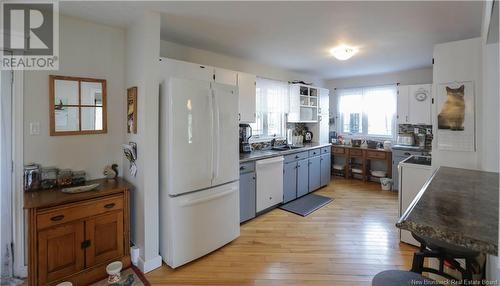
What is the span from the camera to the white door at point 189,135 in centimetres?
232

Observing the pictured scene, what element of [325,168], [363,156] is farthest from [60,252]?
[363,156]

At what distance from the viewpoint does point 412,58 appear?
4133 mm

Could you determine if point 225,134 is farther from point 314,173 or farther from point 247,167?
point 314,173

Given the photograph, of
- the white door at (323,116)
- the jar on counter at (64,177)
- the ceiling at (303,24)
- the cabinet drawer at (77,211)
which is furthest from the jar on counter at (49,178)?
the white door at (323,116)

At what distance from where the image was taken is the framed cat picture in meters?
2.38

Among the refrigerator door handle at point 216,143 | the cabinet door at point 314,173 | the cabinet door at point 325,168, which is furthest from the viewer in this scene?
the cabinet door at point 325,168

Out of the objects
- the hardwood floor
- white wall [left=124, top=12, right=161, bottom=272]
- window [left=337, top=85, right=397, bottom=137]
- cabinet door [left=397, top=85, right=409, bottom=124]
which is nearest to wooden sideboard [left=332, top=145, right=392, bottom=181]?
window [left=337, top=85, right=397, bottom=137]

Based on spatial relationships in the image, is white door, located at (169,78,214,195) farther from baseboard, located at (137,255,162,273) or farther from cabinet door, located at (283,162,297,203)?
cabinet door, located at (283,162,297,203)

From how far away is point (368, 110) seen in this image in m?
5.94

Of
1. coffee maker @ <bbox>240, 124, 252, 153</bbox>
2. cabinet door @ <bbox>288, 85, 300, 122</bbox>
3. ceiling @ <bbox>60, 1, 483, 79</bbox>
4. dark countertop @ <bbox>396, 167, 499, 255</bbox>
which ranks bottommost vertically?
dark countertop @ <bbox>396, 167, 499, 255</bbox>

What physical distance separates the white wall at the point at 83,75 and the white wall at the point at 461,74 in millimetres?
3275

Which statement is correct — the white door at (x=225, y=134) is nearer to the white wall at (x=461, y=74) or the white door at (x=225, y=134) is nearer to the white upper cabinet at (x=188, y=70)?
the white upper cabinet at (x=188, y=70)

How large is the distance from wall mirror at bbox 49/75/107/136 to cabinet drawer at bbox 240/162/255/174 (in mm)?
1624

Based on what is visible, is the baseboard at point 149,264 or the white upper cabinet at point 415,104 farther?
the white upper cabinet at point 415,104
